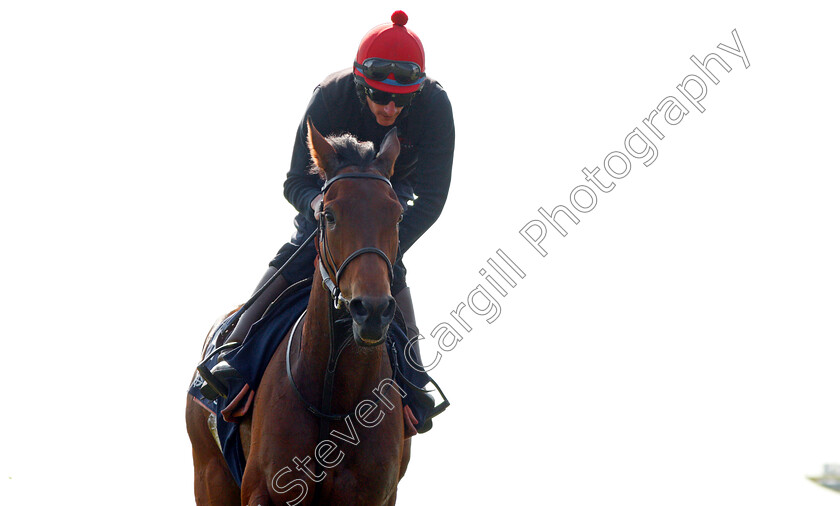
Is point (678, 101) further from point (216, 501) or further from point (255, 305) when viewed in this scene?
point (216, 501)

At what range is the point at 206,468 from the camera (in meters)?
5.75

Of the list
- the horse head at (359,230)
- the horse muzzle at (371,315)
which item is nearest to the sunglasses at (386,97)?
the horse head at (359,230)

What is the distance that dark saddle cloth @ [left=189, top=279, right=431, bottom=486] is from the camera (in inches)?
198

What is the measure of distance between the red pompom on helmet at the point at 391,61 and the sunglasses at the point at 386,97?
2 centimetres

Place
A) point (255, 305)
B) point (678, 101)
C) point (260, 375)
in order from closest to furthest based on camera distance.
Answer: point (260, 375), point (255, 305), point (678, 101)

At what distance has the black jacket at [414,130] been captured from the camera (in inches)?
216

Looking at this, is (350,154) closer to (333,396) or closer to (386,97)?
(386,97)

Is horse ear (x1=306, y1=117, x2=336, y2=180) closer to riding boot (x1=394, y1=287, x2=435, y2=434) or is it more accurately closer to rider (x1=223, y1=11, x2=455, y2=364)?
rider (x1=223, y1=11, x2=455, y2=364)

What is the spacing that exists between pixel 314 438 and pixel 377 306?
3.77ft

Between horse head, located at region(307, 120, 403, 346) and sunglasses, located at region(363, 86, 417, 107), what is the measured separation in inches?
28.2

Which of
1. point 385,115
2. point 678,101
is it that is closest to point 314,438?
point 385,115

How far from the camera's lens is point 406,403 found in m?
5.17

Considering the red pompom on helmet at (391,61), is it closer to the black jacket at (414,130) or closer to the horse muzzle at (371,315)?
the black jacket at (414,130)

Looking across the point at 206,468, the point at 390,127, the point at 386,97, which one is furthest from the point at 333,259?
the point at 206,468
